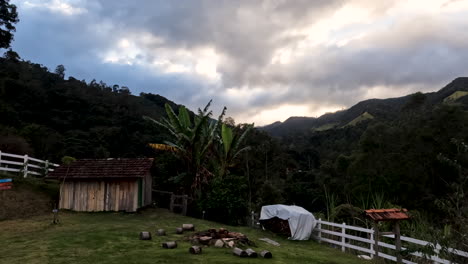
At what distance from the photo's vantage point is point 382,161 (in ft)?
119

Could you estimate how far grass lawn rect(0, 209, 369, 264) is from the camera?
914 cm

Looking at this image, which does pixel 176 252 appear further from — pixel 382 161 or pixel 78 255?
pixel 382 161

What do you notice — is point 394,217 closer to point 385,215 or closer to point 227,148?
point 385,215

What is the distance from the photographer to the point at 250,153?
34.0 metres

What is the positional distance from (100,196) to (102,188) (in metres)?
0.44

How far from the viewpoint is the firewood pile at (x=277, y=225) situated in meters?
15.7

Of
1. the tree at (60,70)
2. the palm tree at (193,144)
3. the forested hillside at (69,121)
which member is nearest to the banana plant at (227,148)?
the palm tree at (193,144)

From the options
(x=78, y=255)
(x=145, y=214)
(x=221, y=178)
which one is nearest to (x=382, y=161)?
(x=221, y=178)

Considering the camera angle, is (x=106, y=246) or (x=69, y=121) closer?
(x=106, y=246)

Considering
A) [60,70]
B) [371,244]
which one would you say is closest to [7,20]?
[371,244]

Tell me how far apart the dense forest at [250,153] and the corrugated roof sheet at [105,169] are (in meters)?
2.61

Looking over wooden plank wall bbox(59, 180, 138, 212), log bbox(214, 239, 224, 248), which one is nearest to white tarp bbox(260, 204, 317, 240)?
log bbox(214, 239, 224, 248)

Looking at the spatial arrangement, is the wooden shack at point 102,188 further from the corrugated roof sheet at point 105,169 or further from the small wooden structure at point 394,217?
the small wooden structure at point 394,217

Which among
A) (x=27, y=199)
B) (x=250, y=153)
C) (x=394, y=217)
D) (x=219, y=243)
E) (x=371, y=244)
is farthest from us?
(x=250, y=153)
